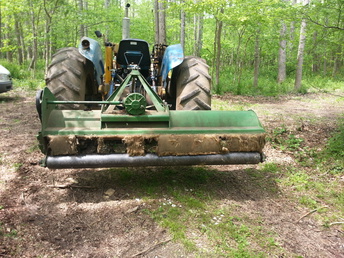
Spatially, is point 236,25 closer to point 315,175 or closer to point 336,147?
point 336,147

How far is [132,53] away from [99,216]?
9.36 feet

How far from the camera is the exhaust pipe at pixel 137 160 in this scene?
281 centimetres

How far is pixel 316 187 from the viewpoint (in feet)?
11.3

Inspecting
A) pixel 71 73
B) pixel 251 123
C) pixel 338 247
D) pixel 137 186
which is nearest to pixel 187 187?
pixel 137 186

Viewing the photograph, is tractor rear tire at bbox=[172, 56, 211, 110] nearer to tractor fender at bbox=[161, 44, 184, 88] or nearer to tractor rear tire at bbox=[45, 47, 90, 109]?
tractor fender at bbox=[161, 44, 184, 88]

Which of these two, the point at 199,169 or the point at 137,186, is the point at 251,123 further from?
the point at 137,186

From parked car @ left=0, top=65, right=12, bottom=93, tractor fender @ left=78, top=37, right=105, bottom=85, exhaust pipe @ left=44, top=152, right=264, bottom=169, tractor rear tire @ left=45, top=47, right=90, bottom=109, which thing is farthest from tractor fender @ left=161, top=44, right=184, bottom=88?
parked car @ left=0, top=65, right=12, bottom=93

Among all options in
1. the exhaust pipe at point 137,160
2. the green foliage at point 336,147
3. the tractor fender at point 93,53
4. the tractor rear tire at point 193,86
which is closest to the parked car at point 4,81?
the tractor fender at point 93,53

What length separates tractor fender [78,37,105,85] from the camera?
12.8 ft

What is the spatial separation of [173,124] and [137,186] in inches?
33.4

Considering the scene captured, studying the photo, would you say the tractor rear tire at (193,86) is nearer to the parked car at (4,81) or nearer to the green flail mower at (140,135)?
the green flail mower at (140,135)

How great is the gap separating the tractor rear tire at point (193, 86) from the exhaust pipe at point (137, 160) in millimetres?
786

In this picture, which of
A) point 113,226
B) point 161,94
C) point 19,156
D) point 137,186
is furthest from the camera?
point 161,94

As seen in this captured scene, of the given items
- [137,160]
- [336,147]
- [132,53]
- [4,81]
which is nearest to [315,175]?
[336,147]
